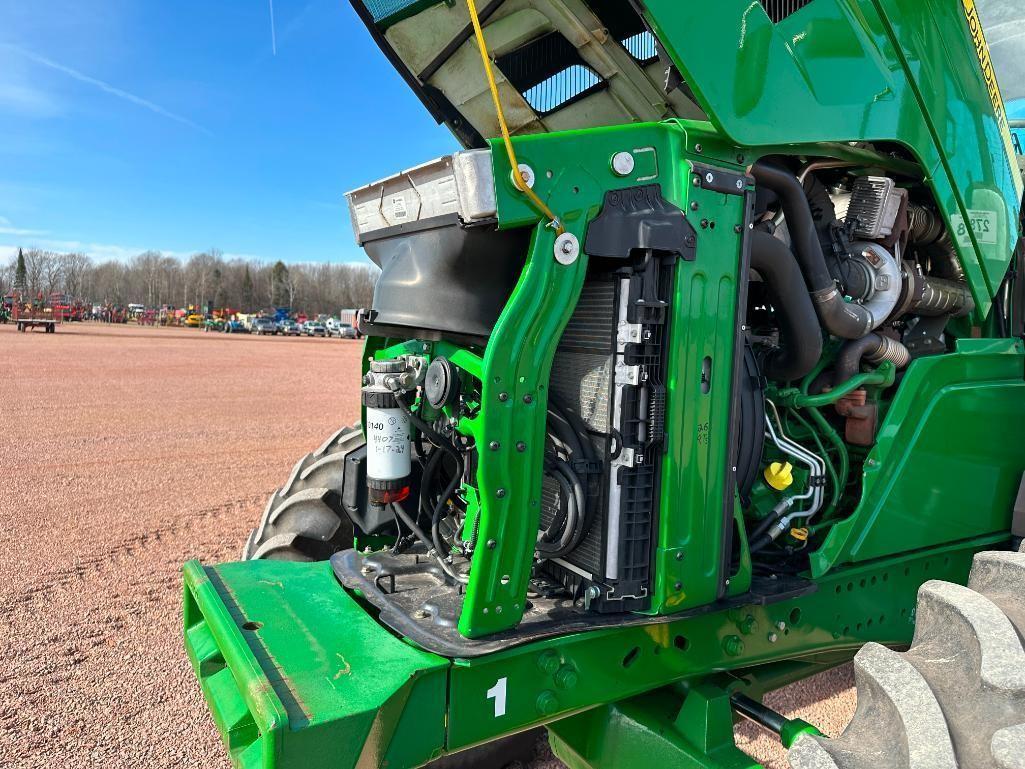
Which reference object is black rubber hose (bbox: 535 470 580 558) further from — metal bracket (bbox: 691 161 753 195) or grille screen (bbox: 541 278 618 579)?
metal bracket (bbox: 691 161 753 195)

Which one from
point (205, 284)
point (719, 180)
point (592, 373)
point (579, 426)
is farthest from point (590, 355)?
point (205, 284)

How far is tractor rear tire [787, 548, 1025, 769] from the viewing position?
173 centimetres

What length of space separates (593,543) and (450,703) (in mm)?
620

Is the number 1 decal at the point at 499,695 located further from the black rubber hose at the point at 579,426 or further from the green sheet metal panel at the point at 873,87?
the green sheet metal panel at the point at 873,87

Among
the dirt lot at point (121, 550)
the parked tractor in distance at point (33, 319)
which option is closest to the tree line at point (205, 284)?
the parked tractor in distance at point (33, 319)

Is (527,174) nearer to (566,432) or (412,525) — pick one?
(566,432)

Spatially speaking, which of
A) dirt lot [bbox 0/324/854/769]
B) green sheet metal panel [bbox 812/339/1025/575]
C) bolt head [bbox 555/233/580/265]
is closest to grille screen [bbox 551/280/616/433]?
bolt head [bbox 555/233/580/265]

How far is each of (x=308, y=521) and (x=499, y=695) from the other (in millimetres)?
1680

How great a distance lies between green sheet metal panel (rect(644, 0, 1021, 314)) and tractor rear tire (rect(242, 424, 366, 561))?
214 cm

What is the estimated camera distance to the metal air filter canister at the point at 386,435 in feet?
8.35

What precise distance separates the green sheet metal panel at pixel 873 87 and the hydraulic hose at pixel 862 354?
49cm

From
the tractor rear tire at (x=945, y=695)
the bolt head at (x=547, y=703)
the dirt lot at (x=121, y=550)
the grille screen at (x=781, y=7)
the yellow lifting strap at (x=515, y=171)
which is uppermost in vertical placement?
the grille screen at (x=781, y=7)

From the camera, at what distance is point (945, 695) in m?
1.88

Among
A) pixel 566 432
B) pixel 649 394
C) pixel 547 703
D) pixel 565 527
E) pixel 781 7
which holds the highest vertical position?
pixel 781 7
